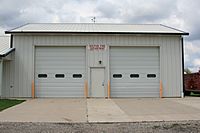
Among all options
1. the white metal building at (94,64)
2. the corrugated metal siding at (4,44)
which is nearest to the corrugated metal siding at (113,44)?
the white metal building at (94,64)

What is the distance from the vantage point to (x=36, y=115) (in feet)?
35.1

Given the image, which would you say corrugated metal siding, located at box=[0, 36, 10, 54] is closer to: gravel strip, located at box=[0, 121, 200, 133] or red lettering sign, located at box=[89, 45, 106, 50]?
red lettering sign, located at box=[89, 45, 106, 50]

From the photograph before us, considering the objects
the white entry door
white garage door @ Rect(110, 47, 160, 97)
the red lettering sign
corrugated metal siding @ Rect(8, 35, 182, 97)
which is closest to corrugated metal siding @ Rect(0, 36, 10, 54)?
corrugated metal siding @ Rect(8, 35, 182, 97)

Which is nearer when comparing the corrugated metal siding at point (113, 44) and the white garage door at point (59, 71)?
the corrugated metal siding at point (113, 44)

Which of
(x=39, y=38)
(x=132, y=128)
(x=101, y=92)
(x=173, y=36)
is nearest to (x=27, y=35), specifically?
(x=39, y=38)

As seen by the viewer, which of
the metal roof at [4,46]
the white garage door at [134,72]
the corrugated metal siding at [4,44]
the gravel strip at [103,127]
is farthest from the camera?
the white garage door at [134,72]

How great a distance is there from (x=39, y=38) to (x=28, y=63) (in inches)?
79.5

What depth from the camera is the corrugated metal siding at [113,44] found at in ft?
62.4

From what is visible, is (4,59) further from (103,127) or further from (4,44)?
(103,127)

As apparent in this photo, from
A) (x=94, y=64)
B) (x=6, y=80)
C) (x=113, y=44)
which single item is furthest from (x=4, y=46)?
(x=113, y=44)

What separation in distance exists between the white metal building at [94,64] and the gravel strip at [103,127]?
10215 millimetres

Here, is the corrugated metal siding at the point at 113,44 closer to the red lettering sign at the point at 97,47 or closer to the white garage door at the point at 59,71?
the red lettering sign at the point at 97,47

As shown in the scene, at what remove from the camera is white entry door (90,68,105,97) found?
19062 mm

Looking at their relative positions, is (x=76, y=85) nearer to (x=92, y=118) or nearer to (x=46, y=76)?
(x=46, y=76)
